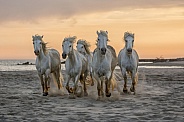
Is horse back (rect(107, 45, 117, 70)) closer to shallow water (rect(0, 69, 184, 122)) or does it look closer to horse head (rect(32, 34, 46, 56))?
shallow water (rect(0, 69, 184, 122))

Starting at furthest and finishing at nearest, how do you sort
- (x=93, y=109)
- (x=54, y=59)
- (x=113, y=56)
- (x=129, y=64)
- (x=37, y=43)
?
(x=54, y=59), (x=129, y=64), (x=113, y=56), (x=37, y=43), (x=93, y=109)

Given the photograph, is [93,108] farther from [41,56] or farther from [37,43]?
[41,56]

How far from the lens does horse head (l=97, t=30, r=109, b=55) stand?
1216 centimetres

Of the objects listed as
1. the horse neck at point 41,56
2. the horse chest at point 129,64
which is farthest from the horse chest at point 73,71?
the horse chest at point 129,64

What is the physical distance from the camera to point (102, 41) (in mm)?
12188

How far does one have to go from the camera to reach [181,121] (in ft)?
28.7

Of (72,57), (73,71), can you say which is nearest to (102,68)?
(73,71)

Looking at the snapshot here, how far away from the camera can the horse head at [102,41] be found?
479 inches

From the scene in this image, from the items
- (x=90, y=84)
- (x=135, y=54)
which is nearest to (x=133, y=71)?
(x=135, y=54)

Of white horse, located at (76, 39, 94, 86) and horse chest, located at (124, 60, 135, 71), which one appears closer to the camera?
horse chest, located at (124, 60, 135, 71)

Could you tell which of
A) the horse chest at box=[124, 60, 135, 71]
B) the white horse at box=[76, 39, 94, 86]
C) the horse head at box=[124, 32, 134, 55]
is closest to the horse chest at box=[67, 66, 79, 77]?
the horse head at box=[124, 32, 134, 55]

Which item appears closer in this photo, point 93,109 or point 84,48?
point 93,109

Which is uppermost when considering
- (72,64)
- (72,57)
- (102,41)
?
(102,41)

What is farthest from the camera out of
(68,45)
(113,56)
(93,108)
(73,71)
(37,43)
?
(113,56)
